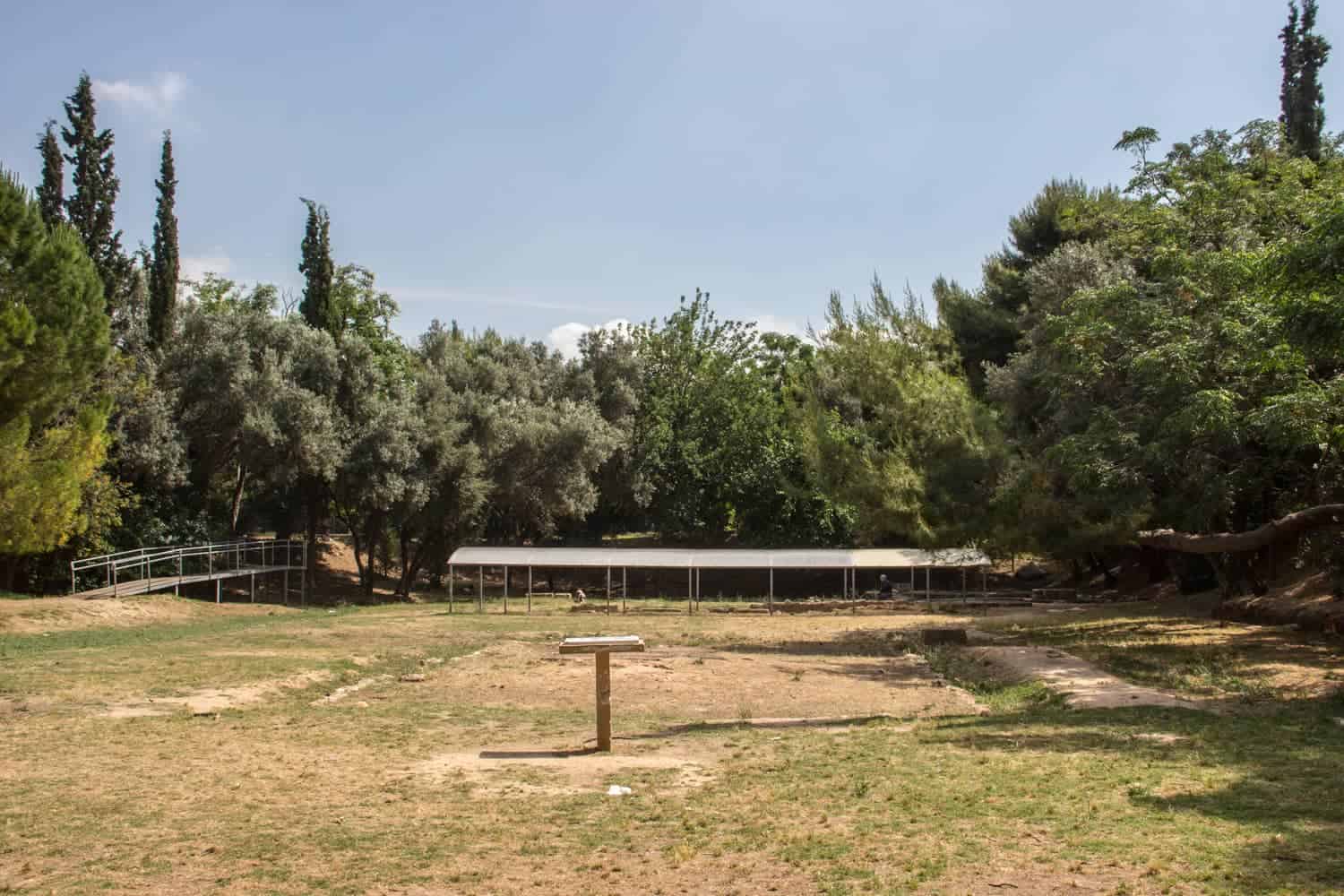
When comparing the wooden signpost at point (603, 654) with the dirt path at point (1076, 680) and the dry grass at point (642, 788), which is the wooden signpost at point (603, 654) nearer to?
the dry grass at point (642, 788)

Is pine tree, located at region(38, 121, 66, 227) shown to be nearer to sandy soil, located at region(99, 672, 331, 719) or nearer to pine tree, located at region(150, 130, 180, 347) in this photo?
pine tree, located at region(150, 130, 180, 347)

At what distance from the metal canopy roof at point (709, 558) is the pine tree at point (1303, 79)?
19.3 metres

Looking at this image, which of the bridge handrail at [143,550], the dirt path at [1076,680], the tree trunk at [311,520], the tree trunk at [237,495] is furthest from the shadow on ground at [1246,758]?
the tree trunk at [311,520]

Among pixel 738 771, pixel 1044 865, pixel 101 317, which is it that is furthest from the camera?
pixel 101 317

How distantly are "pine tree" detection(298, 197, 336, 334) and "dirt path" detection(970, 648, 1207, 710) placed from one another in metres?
34.0

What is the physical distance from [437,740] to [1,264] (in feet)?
82.6

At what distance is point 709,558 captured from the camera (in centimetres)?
4266

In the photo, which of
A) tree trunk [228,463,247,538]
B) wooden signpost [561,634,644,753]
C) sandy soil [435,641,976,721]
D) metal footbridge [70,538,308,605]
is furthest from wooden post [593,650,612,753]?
tree trunk [228,463,247,538]

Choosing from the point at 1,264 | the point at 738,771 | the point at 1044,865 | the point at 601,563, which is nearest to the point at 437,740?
the point at 738,771

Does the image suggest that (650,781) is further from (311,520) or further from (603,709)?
(311,520)

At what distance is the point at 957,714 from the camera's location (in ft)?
51.8

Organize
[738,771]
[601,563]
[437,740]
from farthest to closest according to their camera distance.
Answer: [601,563] → [437,740] → [738,771]

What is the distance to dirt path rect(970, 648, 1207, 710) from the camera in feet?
50.9

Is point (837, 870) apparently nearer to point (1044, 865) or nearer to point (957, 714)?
point (1044, 865)
